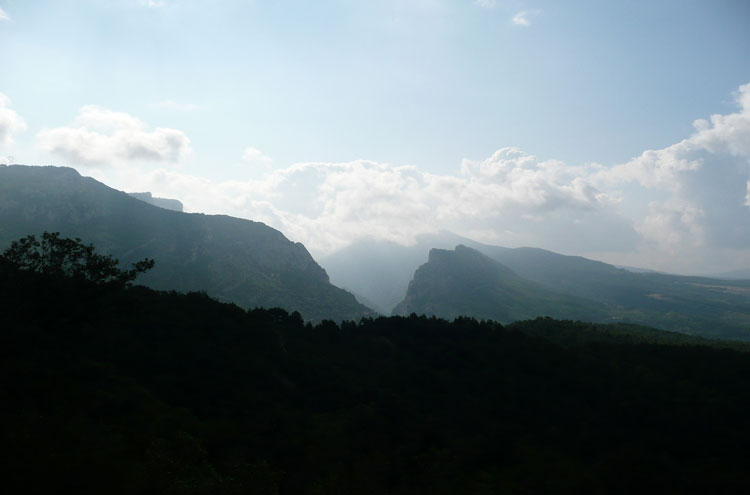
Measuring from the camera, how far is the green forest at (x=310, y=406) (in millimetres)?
35750

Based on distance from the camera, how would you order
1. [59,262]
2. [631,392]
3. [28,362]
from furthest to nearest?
[631,392] → [59,262] → [28,362]

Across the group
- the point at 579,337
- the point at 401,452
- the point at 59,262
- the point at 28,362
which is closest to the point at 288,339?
the point at 59,262

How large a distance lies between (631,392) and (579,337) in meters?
91.0

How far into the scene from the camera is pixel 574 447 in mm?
59281

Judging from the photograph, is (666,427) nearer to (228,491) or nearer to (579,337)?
(228,491)

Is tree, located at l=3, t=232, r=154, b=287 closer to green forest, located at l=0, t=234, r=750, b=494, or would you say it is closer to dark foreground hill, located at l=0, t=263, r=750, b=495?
green forest, located at l=0, t=234, r=750, b=494

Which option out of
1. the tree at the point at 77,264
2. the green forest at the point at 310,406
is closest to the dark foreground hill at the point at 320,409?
the green forest at the point at 310,406

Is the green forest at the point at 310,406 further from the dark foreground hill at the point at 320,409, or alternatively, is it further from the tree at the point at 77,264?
the tree at the point at 77,264

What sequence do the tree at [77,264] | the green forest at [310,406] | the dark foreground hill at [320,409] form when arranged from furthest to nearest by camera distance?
1. the tree at [77,264]
2. the green forest at [310,406]
3. the dark foreground hill at [320,409]

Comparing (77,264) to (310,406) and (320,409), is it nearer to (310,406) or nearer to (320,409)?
(310,406)

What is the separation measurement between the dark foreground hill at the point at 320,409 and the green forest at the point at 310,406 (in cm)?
29

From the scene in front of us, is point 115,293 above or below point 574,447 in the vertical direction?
above

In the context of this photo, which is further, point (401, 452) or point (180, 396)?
point (180, 396)

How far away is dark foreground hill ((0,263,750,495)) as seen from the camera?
35250mm
